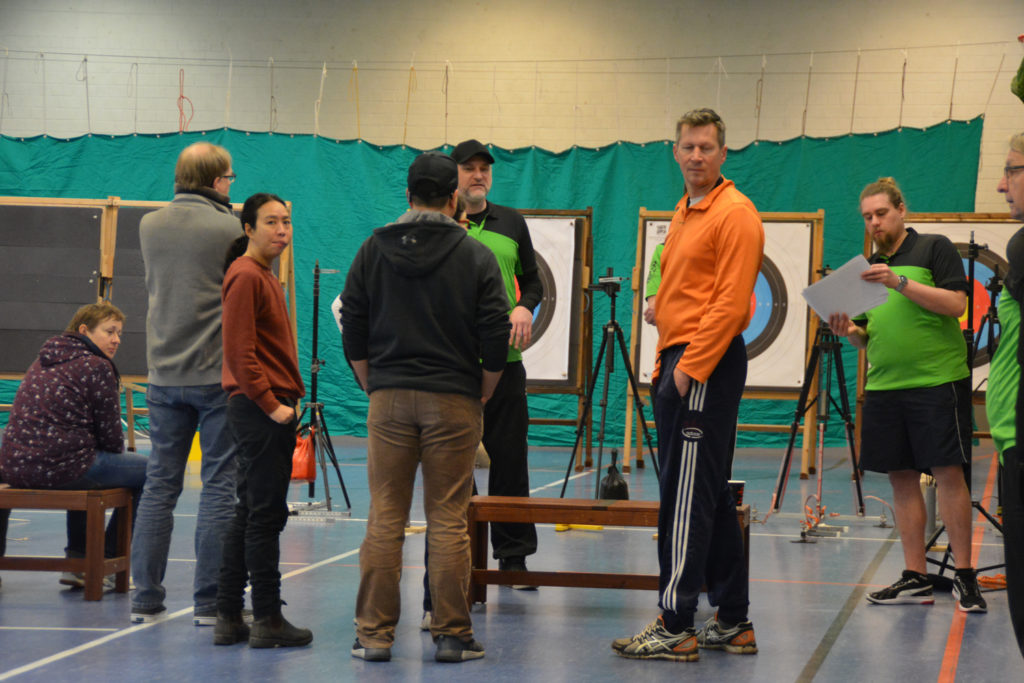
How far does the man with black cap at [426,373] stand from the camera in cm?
290

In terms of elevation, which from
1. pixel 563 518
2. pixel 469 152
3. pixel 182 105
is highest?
pixel 182 105

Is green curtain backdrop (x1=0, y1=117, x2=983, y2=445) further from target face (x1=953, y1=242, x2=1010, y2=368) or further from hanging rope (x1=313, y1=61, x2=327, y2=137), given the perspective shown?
target face (x1=953, y1=242, x2=1010, y2=368)

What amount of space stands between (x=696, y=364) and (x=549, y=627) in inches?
43.1

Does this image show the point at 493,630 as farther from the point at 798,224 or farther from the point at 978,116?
the point at 978,116

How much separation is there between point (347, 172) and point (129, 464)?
6060 millimetres

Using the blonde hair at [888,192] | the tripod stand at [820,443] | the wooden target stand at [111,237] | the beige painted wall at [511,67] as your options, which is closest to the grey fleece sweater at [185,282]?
the blonde hair at [888,192]

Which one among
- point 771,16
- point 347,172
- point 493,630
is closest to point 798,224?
point 771,16

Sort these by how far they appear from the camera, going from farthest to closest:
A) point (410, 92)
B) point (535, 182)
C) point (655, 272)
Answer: point (410, 92) < point (535, 182) < point (655, 272)

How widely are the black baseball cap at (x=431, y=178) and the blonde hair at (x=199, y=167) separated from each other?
90 centimetres

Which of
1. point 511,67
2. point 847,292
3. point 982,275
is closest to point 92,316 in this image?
point 847,292

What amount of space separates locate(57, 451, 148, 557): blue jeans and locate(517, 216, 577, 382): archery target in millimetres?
4437

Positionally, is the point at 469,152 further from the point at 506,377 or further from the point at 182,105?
the point at 182,105

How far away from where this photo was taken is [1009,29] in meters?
9.30

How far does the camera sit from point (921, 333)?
12.3 ft
